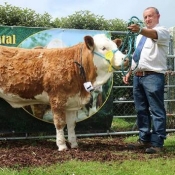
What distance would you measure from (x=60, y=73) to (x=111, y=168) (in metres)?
1.77

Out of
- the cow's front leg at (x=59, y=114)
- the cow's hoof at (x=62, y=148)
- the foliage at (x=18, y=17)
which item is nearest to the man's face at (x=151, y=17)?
the cow's front leg at (x=59, y=114)

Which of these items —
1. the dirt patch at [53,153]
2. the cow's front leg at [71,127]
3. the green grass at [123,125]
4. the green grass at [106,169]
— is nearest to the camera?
the green grass at [106,169]

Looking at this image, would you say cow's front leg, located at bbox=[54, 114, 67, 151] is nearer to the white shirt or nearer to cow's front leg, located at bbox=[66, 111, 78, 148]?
cow's front leg, located at bbox=[66, 111, 78, 148]

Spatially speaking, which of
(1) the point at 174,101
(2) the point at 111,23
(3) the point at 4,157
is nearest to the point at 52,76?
(3) the point at 4,157

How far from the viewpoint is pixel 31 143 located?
690 cm

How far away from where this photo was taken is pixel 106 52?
616 centimetres

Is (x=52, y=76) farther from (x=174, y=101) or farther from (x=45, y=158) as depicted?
(x=174, y=101)

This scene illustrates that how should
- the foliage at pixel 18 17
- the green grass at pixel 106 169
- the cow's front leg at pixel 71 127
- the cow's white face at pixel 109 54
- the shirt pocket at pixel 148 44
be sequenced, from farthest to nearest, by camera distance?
the foliage at pixel 18 17
the cow's front leg at pixel 71 127
the shirt pocket at pixel 148 44
the cow's white face at pixel 109 54
the green grass at pixel 106 169

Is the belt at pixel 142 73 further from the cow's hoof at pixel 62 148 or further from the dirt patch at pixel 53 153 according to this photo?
the cow's hoof at pixel 62 148

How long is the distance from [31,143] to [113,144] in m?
1.41

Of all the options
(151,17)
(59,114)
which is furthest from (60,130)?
(151,17)

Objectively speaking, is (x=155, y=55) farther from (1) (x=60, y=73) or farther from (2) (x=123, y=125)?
(2) (x=123, y=125)

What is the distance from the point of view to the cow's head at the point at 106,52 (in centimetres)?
608

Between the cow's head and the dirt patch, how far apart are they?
4.29ft
